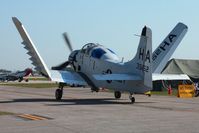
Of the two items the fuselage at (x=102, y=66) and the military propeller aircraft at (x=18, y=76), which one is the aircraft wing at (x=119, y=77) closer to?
the fuselage at (x=102, y=66)

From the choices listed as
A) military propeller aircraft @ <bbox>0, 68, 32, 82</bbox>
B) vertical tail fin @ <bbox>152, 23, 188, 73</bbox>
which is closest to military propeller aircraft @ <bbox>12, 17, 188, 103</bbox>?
vertical tail fin @ <bbox>152, 23, 188, 73</bbox>

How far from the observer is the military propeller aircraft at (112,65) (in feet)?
68.5

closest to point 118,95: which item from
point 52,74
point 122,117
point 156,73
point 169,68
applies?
point 156,73

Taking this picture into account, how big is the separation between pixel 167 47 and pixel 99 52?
400cm

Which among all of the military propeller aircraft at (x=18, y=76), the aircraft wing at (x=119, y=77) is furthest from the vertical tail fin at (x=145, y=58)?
the military propeller aircraft at (x=18, y=76)

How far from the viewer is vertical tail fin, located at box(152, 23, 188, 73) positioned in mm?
23500

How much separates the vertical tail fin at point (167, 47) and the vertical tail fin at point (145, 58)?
2.36 meters

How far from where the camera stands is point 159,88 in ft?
135

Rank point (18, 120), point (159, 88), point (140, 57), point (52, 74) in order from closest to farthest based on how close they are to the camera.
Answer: point (18, 120) → point (140, 57) → point (52, 74) → point (159, 88)

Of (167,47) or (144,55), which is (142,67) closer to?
(144,55)

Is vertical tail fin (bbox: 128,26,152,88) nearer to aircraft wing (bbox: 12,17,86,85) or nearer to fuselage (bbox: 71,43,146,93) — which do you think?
fuselage (bbox: 71,43,146,93)

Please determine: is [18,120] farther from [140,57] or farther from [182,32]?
[182,32]

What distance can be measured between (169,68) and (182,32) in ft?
59.6

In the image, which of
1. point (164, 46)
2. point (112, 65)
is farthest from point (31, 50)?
point (164, 46)
